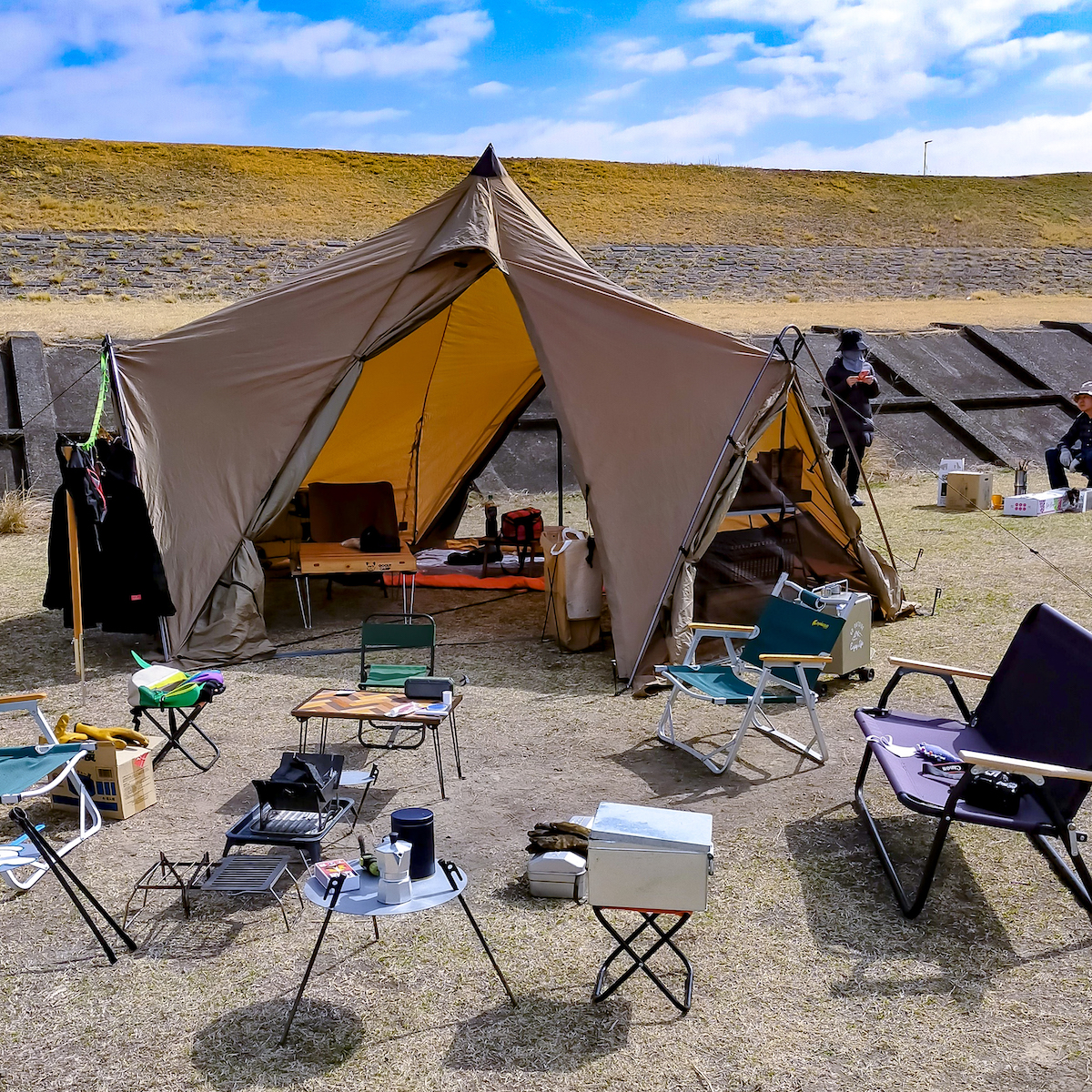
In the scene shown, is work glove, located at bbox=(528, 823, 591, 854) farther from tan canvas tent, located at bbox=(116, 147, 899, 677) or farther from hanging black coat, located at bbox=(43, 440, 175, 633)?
hanging black coat, located at bbox=(43, 440, 175, 633)

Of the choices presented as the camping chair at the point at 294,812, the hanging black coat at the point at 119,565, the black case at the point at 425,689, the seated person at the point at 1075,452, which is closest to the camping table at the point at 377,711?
the black case at the point at 425,689

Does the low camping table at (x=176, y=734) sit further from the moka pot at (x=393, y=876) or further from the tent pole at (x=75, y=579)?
the moka pot at (x=393, y=876)

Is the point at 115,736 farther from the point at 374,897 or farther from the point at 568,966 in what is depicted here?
the point at 568,966

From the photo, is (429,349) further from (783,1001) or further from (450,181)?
(450,181)

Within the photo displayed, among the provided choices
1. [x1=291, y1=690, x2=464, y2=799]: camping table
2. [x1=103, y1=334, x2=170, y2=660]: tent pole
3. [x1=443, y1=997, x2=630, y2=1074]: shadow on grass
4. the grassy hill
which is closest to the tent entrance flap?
[x1=103, y1=334, x2=170, y2=660]: tent pole

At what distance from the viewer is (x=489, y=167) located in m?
8.03

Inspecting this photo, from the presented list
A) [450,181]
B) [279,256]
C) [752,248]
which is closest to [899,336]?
[279,256]

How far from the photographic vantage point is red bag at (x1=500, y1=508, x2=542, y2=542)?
9.76m

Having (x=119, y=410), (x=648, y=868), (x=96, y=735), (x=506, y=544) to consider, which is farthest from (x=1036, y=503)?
(x=96, y=735)

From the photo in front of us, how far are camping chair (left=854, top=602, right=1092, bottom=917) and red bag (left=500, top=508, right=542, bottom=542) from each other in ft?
17.1

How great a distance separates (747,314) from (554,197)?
2855 centimetres

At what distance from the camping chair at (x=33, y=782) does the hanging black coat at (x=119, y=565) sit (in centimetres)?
239

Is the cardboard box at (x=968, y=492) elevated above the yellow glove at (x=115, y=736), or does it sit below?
below

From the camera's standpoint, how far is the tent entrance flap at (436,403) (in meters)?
9.68
